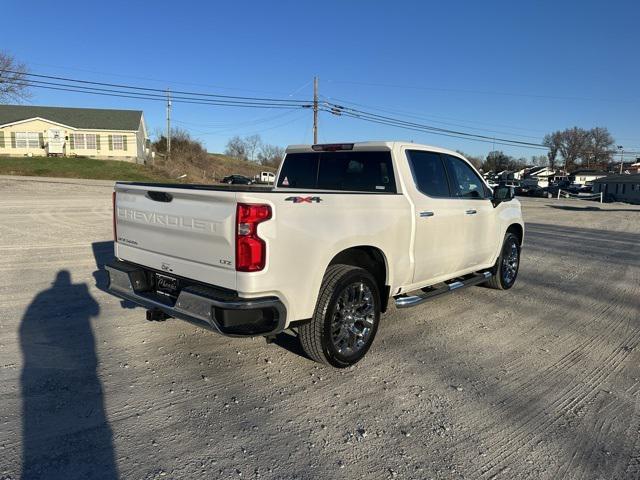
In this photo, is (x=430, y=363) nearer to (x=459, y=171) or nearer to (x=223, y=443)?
(x=223, y=443)

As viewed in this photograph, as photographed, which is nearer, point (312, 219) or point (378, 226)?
point (312, 219)

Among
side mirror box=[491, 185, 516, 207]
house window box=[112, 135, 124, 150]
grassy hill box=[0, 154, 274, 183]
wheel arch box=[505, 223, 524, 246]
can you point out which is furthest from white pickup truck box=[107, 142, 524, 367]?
house window box=[112, 135, 124, 150]

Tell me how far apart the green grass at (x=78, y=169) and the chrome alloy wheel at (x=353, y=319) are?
36195mm

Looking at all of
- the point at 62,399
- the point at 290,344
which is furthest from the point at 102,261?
the point at 62,399

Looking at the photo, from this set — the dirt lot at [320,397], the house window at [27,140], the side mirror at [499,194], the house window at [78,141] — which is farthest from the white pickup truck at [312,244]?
the house window at [27,140]

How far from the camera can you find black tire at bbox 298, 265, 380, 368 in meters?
3.72

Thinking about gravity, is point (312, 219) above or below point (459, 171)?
below

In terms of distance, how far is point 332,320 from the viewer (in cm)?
382

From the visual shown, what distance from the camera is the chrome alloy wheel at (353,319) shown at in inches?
155

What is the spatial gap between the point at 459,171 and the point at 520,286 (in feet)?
8.33

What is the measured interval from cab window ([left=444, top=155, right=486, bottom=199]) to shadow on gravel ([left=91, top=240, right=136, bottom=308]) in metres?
4.08

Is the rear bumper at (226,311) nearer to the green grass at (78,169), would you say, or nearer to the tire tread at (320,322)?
the tire tread at (320,322)

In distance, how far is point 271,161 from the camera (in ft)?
357

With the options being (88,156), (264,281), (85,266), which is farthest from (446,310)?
(88,156)
